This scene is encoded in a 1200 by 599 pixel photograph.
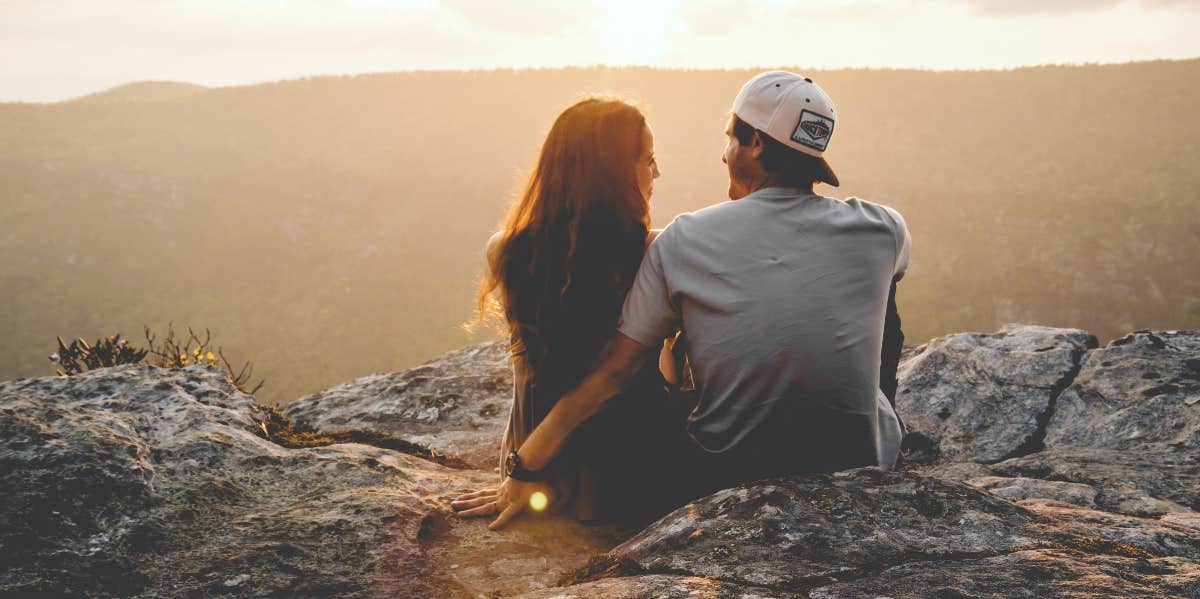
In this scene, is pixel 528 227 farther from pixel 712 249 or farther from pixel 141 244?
pixel 141 244

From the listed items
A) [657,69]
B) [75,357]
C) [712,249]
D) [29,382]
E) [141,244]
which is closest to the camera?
[712,249]

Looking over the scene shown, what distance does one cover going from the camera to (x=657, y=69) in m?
39.4

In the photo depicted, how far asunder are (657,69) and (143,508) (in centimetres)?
3904

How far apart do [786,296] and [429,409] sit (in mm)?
3720

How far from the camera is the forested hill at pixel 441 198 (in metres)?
21.1

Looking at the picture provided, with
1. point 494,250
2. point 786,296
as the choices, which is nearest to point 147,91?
point 494,250

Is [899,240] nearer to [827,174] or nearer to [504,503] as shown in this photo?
[827,174]

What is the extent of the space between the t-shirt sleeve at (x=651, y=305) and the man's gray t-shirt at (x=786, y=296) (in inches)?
0.6

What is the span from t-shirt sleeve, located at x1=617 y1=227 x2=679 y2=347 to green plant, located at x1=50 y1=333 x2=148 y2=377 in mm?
4207

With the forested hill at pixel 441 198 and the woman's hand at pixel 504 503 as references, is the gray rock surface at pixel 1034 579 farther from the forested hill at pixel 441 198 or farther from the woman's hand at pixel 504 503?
the forested hill at pixel 441 198

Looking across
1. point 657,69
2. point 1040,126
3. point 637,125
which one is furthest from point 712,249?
Result: point 657,69

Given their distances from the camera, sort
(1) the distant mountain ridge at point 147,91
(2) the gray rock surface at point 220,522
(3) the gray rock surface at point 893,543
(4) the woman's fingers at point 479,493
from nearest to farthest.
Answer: (3) the gray rock surface at point 893,543, (2) the gray rock surface at point 220,522, (4) the woman's fingers at point 479,493, (1) the distant mountain ridge at point 147,91

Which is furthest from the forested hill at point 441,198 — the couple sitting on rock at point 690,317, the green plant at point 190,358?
the couple sitting on rock at point 690,317

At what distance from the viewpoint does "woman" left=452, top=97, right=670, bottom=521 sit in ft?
10.1
